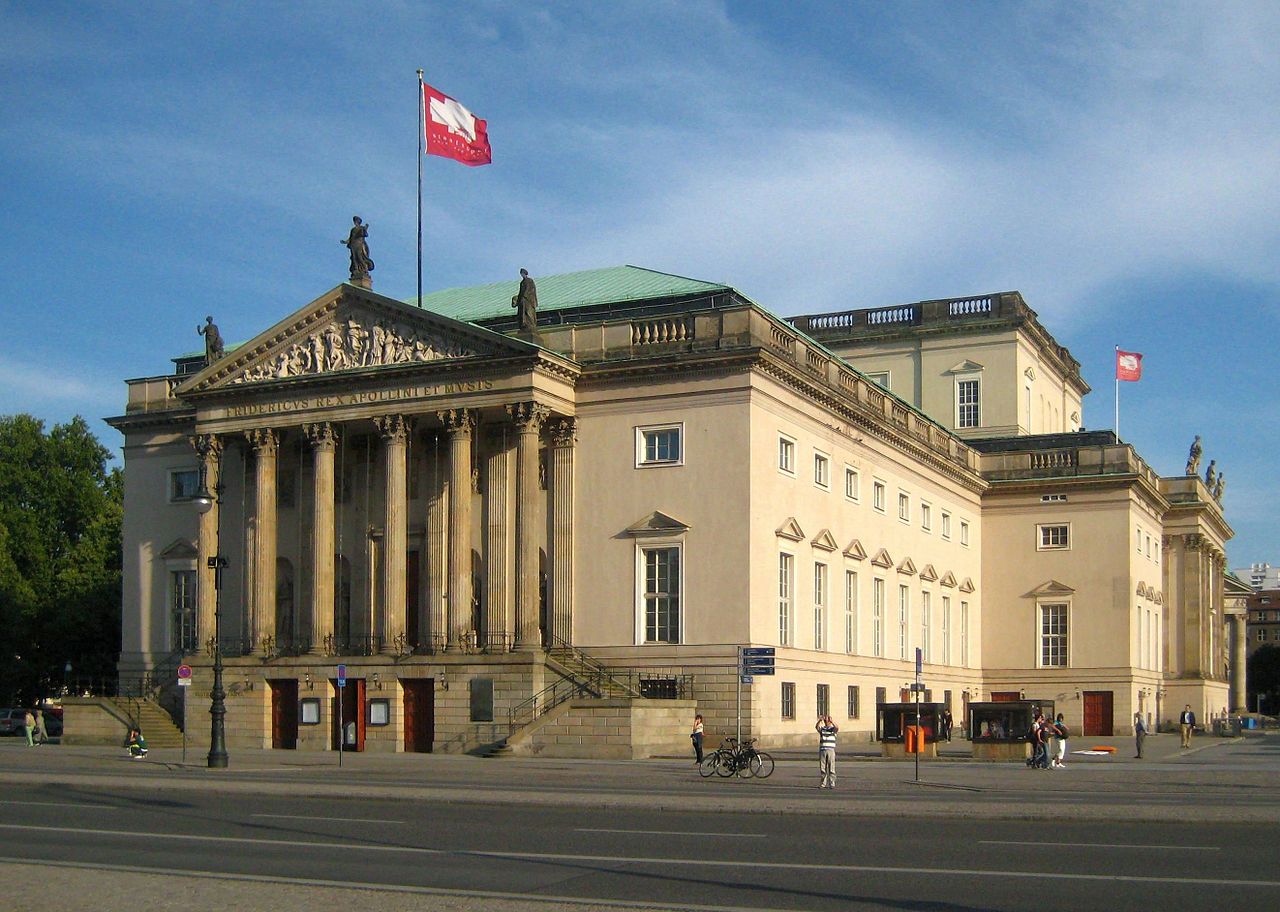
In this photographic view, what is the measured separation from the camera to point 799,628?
53.7 metres

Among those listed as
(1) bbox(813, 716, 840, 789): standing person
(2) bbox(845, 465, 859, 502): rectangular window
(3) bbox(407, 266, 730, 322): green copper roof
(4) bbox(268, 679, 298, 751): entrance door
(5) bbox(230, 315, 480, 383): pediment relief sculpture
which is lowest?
(4) bbox(268, 679, 298, 751): entrance door

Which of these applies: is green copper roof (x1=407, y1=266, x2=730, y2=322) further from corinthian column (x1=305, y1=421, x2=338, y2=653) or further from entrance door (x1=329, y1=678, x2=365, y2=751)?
entrance door (x1=329, y1=678, x2=365, y2=751)

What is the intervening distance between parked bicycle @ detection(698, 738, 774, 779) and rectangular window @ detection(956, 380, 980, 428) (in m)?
45.5

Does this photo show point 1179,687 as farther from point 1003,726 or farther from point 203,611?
point 203,611

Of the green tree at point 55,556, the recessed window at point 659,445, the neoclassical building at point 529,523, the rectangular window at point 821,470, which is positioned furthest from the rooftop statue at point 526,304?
the green tree at point 55,556

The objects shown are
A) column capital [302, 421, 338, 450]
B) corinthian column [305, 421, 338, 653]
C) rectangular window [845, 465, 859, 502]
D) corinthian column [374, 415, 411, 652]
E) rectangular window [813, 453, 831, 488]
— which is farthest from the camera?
rectangular window [845, 465, 859, 502]

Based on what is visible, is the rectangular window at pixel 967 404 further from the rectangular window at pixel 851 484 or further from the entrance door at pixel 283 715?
the entrance door at pixel 283 715

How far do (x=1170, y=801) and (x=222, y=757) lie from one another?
24811 mm

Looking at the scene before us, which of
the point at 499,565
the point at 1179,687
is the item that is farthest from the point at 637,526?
the point at 1179,687

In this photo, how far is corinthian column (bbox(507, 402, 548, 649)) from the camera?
50156mm

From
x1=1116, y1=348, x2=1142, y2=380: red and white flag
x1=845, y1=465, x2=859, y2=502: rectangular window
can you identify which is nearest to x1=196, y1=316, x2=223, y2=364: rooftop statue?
x1=845, y1=465, x2=859, y2=502: rectangular window

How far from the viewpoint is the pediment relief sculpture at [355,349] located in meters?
52.2

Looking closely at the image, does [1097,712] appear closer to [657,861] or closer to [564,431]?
[564,431]

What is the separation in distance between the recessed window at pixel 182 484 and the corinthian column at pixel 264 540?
286 inches
